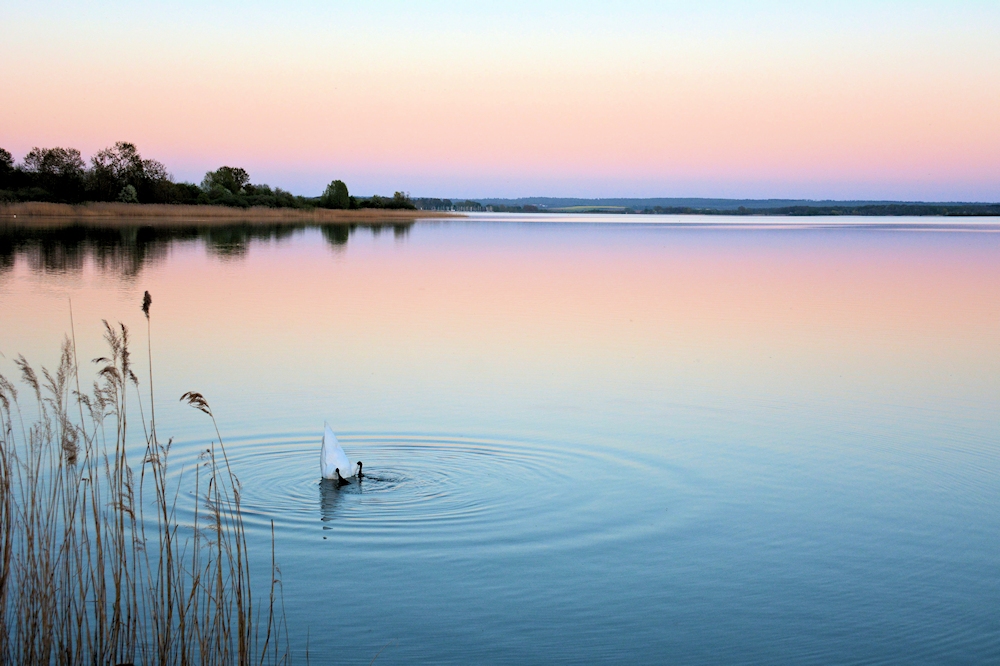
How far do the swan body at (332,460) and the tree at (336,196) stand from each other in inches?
3972

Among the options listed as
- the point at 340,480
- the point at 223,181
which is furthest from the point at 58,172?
the point at 340,480

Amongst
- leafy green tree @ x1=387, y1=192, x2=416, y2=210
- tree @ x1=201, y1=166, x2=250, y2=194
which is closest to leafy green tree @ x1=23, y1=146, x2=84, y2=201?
tree @ x1=201, y1=166, x2=250, y2=194

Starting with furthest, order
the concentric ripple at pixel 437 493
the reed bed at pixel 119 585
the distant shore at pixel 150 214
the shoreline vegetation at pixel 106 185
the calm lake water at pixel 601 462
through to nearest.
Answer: the shoreline vegetation at pixel 106 185, the distant shore at pixel 150 214, the concentric ripple at pixel 437 493, the calm lake water at pixel 601 462, the reed bed at pixel 119 585

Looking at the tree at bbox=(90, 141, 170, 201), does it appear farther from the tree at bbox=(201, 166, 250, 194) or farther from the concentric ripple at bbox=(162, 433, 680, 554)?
the concentric ripple at bbox=(162, 433, 680, 554)

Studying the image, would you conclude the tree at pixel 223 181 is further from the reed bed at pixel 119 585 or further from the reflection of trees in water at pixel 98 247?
the reed bed at pixel 119 585

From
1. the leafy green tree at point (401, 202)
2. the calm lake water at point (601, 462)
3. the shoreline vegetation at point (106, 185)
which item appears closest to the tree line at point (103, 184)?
the shoreline vegetation at point (106, 185)

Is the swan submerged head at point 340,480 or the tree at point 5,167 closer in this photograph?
the swan submerged head at point 340,480

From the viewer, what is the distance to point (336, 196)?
109 meters

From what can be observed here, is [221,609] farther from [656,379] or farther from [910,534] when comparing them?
[656,379]

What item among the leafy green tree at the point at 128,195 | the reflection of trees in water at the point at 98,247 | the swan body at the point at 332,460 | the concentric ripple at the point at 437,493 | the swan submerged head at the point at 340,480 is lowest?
the concentric ripple at the point at 437,493

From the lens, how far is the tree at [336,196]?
351 feet

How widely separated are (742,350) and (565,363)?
2708mm

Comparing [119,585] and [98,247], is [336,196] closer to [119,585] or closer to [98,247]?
[98,247]

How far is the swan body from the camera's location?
23.3ft
